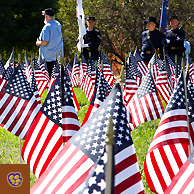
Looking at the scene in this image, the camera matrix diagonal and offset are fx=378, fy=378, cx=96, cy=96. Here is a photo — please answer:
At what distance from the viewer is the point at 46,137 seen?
4125mm

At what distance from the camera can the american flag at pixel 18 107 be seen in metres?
5.18

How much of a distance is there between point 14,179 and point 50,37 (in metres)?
7.85

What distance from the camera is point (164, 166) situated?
388 centimetres

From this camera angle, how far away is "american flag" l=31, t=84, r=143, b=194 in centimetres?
289

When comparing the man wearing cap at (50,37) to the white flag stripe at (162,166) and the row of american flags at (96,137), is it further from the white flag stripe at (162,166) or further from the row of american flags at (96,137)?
the white flag stripe at (162,166)

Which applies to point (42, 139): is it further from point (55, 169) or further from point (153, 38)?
point (153, 38)

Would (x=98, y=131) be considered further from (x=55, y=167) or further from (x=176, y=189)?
(x=176, y=189)

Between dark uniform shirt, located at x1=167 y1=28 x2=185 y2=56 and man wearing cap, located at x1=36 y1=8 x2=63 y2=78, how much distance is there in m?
4.65

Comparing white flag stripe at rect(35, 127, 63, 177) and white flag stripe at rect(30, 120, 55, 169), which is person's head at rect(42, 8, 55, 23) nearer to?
white flag stripe at rect(30, 120, 55, 169)

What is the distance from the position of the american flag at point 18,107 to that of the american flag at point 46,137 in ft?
2.73

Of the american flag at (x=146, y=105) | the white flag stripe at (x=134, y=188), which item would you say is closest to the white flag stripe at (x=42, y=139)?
the white flag stripe at (x=134, y=188)

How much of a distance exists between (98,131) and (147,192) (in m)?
1.82

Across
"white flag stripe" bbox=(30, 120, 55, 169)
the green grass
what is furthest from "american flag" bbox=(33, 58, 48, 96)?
"white flag stripe" bbox=(30, 120, 55, 169)

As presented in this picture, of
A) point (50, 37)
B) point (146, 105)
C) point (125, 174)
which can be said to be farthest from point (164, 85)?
point (125, 174)
